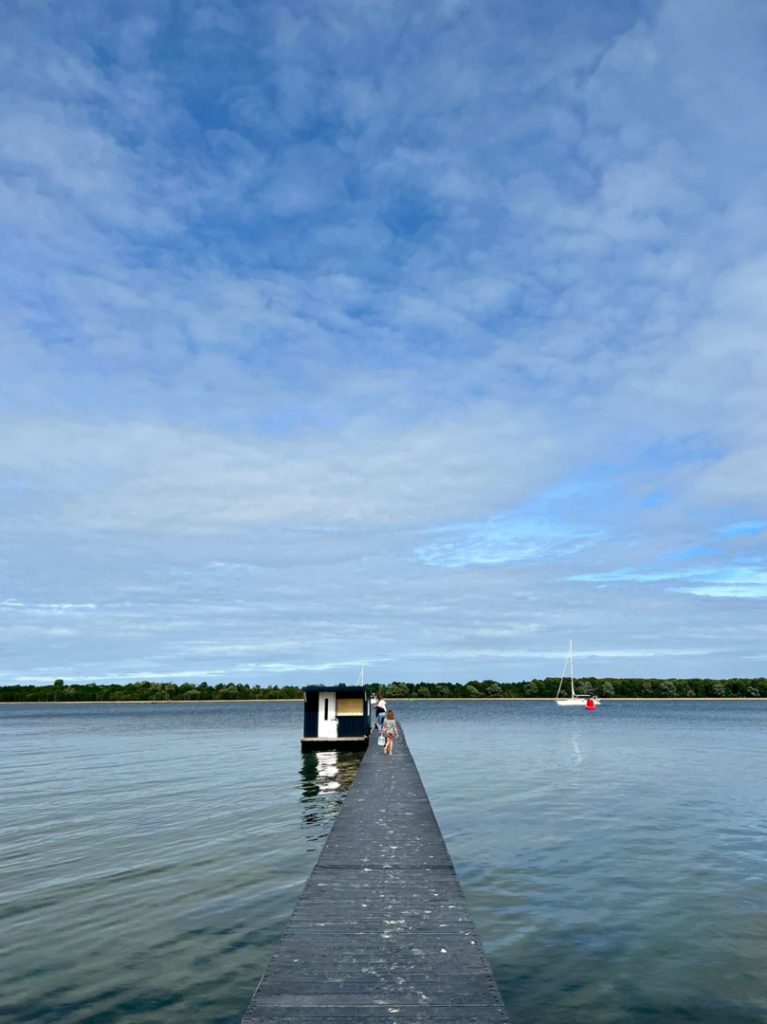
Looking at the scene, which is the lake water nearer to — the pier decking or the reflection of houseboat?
the pier decking

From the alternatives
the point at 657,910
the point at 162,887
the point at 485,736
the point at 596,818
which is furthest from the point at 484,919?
the point at 485,736

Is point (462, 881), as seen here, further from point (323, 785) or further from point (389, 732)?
point (323, 785)

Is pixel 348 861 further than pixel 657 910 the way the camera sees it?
No

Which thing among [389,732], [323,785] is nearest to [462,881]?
[389,732]

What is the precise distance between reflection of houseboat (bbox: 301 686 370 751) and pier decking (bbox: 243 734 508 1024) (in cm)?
3196

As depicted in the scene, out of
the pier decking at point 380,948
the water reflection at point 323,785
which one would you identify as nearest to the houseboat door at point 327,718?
the water reflection at point 323,785

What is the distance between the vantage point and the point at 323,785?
118ft

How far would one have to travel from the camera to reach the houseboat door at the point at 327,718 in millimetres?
48969

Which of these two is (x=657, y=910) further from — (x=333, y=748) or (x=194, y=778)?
Answer: (x=333, y=748)

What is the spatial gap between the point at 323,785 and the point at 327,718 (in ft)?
43.8

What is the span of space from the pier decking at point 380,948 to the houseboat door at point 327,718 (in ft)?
106

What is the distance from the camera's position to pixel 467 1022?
8.20 metres

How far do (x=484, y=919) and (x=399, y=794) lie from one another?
9198 millimetres

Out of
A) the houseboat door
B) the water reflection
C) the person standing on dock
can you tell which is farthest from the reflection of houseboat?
the person standing on dock
